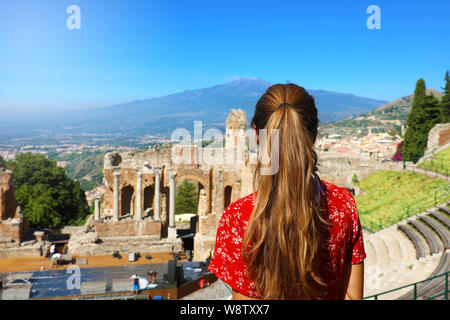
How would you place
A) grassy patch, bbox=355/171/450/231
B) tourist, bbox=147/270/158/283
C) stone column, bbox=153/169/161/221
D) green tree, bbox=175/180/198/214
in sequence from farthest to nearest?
green tree, bbox=175/180/198/214 < stone column, bbox=153/169/161/221 < grassy patch, bbox=355/171/450/231 < tourist, bbox=147/270/158/283

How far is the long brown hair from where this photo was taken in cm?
177

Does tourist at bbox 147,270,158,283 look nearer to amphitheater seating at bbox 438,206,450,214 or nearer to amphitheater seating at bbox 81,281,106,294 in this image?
amphitheater seating at bbox 81,281,106,294

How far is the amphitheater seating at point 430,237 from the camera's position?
442 inches

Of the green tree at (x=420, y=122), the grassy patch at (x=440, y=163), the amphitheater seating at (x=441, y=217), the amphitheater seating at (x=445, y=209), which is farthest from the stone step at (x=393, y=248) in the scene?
the green tree at (x=420, y=122)

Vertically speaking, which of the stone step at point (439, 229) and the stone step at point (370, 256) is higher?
the stone step at point (439, 229)

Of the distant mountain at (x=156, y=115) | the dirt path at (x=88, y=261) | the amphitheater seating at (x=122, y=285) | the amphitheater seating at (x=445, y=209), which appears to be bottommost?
the dirt path at (x=88, y=261)

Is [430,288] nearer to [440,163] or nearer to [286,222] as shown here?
[286,222]

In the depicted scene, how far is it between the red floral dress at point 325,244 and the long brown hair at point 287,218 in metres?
0.07

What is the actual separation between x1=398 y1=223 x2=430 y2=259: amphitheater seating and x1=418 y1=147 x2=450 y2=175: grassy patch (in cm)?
804

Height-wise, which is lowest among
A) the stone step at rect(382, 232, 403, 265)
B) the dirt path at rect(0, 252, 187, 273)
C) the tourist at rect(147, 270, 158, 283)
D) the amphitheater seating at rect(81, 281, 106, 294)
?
the dirt path at rect(0, 252, 187, 273)

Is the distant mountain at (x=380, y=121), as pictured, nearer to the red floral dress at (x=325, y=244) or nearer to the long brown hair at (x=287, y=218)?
the red floral dress at (x=325, y=244)

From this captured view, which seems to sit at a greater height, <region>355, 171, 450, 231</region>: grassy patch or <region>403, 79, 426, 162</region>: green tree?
<region>403, 79, 426, 162</region>: green tree

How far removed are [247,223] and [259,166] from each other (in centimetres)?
29

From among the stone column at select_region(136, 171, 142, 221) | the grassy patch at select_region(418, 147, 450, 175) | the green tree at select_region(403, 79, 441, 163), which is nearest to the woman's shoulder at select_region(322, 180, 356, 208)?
the grassy patch at select_region(418, 147, 450, 175)
